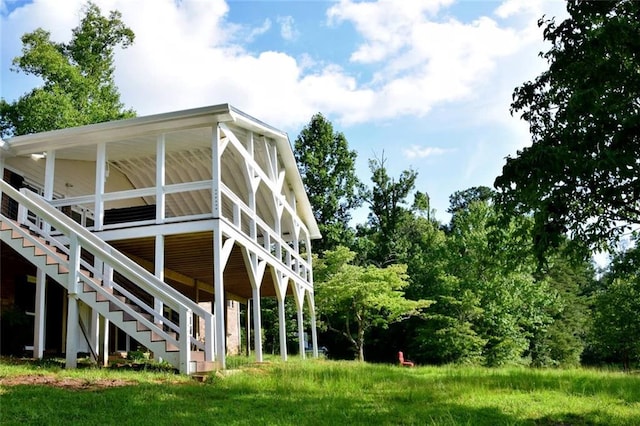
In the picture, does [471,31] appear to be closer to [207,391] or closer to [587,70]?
[587,70]

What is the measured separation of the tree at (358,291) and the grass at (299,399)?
1519 centimetres

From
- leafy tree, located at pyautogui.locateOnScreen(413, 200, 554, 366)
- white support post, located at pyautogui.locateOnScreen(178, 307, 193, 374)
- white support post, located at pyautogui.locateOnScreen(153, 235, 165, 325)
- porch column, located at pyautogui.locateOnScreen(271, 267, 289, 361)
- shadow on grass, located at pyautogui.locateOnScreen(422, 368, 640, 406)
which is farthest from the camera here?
leafy tree, located at pyautogui.locateOnScreen(413, 200, 554, 366)

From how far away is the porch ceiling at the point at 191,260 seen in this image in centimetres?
1273

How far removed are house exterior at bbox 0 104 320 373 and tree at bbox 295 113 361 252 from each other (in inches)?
765

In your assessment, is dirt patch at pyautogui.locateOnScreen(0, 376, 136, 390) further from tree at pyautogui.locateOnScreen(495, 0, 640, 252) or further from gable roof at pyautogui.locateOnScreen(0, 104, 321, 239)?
tree at pyautogui.locateOnScreen(495, 0, 640, 252)

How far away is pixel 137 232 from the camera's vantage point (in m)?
12.0

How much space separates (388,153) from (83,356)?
29651mm

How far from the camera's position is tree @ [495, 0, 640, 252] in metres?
8.18

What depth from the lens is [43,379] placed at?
27.7 ft

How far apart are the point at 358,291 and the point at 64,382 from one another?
62.4 feet

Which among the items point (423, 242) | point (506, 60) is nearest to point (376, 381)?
point (506, 60)

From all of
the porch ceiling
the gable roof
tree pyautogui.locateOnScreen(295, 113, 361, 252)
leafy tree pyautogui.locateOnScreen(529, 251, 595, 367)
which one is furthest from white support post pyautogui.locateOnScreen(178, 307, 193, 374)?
tree pyautogui.locateOnScreen(295, 113, 361, 252)

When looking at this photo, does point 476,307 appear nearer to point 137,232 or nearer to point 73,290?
point 137,232

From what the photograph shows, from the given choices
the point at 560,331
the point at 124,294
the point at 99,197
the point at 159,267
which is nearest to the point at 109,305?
the point at 124,294
